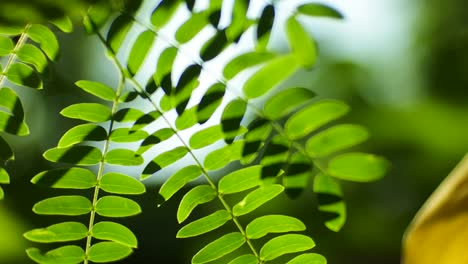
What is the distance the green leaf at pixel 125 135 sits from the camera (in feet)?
2.23

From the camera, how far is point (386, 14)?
2.43 meters

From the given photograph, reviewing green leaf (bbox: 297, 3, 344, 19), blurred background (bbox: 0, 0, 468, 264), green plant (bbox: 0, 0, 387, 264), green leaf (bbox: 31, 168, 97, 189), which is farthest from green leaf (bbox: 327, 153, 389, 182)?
blurred background (bbox: 0, 0, 468, 264)

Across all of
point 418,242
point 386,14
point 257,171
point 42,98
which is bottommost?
point 418,242

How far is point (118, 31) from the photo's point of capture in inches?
25.9

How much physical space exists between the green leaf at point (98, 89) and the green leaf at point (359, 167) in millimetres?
192

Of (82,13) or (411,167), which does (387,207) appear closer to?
(411,167)

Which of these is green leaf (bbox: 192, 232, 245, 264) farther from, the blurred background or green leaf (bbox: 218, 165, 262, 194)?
the blurred background

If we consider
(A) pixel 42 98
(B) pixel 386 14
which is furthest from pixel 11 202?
(B) pixel 386 14

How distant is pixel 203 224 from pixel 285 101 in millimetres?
134

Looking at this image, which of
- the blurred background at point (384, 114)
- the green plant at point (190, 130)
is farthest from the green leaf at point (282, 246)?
the blurred background at point (384, 114)

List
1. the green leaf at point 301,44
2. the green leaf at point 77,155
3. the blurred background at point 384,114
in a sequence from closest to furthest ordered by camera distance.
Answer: the green leaf at point 301,44
the green leaf at point 77,155
the blurred background at point 384,114

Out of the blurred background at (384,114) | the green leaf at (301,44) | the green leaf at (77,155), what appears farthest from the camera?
the blurred background at (384,114)

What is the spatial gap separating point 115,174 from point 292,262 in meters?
→ 0.16

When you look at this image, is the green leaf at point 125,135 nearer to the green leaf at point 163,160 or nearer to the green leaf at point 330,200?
the green leaf at point 163,160
